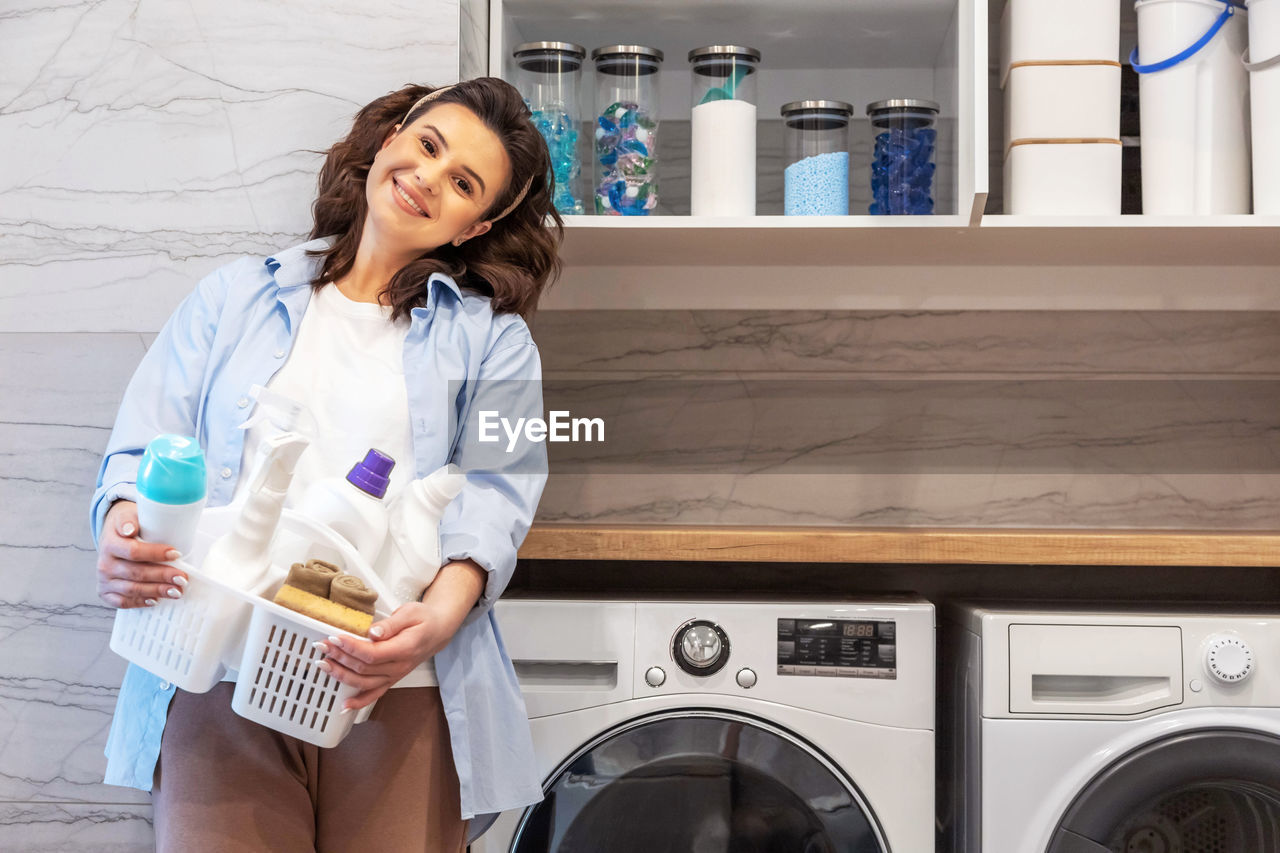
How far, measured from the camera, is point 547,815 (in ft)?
4.70

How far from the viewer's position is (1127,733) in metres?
1.41

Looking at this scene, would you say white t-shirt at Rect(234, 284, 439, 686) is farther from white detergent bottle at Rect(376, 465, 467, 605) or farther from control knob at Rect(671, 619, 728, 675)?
control knob at Rect(671, 619, 728, 675)

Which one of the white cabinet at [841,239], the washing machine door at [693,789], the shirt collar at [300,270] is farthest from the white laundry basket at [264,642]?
the white cabinet at [841,239]

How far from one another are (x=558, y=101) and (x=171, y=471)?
38.6 inches

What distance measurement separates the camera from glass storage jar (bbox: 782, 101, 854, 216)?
1645 mm

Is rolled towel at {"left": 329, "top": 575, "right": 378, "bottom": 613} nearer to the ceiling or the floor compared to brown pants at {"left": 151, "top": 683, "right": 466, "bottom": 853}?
nearer to the ceiling

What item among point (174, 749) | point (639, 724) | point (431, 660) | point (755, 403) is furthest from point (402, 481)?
point (755, 403)

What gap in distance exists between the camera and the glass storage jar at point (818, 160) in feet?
5.40

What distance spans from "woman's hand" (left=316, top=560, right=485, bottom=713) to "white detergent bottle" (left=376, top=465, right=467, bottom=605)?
2cm

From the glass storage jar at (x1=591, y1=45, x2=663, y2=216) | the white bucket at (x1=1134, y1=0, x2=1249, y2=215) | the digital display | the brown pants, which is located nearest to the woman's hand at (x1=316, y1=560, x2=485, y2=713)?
the brown pants

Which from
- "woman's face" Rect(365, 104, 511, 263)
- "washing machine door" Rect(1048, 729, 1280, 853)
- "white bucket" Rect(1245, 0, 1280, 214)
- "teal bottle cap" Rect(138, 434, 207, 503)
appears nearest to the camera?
"teal bottle cap" Rect(138, 434, 207, 503)

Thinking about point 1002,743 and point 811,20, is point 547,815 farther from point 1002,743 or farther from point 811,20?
point 811,20

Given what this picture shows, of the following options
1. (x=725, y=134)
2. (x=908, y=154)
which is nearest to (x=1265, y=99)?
(x=908, y=154)

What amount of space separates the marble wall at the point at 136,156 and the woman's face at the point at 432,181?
321mm
